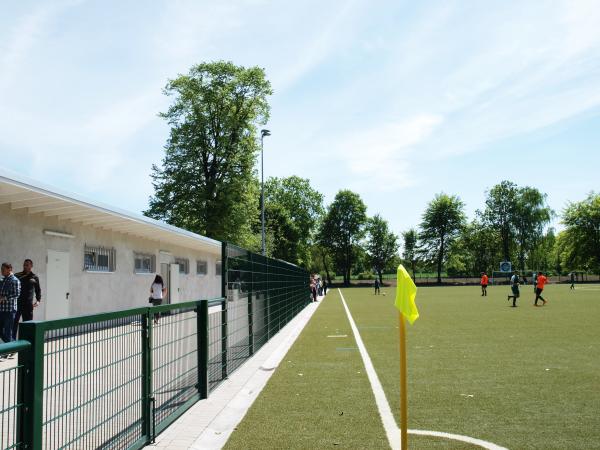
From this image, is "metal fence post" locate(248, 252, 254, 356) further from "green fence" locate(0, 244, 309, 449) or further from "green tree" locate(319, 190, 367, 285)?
"green tree" locate(319, 190, 367, 285)

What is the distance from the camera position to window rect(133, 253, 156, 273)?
2273cm

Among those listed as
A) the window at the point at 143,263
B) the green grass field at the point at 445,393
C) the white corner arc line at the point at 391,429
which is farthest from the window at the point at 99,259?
the white corner arc line at the point at 391,429

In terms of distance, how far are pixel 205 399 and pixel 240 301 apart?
3.14 m

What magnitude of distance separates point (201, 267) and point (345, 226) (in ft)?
202

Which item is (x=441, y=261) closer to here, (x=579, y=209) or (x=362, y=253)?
(x=362, y=253)

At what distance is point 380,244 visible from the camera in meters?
107

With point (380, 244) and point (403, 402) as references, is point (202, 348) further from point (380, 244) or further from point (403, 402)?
point (380, 244)

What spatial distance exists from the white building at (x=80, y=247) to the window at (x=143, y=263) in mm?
39

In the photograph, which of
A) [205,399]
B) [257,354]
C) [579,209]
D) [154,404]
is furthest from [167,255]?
[579,209]

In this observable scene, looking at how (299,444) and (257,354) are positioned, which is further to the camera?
(257,354)

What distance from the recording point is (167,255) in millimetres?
26609

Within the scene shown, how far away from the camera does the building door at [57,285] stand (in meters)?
15.9

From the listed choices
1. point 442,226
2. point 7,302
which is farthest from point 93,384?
point 442,226

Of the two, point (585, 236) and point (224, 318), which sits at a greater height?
point (585, 236)
